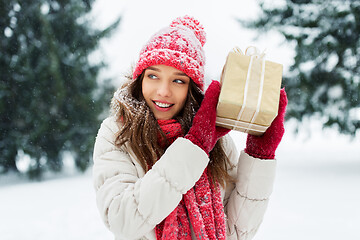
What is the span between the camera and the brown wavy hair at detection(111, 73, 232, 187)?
3.48 ft

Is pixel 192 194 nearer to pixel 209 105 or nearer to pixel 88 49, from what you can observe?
pixel 209 105

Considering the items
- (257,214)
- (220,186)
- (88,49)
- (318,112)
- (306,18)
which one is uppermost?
(306,18)

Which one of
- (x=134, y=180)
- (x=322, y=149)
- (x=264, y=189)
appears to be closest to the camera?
(x=134, y=180)

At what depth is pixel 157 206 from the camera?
89 centimetres

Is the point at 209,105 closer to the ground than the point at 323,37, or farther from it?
closer to the ground

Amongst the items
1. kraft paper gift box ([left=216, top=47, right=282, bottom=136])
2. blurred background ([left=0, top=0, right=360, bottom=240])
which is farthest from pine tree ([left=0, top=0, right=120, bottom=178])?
kraft paper gift box ([left=216, top=47, right=282, bottom=136])

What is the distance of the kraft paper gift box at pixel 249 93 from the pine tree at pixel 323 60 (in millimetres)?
4867

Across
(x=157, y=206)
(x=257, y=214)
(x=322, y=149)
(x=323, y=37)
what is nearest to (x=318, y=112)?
(x=323, y=37)

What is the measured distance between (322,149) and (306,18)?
3.98 meters

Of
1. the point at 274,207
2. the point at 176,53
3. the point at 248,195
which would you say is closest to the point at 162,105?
the point at 176,53

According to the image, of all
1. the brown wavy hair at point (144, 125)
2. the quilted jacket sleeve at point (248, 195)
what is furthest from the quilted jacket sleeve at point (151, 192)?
the quilted jacket sleeve at point (248, 195)

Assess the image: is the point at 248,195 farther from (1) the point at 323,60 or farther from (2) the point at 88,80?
(1) the point at 323,60

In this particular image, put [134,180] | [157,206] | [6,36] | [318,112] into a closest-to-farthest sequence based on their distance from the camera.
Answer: [157,206] → [134,180] → [6,36] → [318,112]

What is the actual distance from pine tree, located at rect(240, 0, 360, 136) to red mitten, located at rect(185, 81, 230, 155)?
4.92 meters
